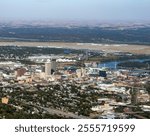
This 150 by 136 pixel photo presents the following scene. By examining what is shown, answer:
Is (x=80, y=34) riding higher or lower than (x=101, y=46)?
higher

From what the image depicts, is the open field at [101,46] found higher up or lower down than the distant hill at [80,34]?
lower down

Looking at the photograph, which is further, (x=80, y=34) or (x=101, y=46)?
(x=80, y=34)

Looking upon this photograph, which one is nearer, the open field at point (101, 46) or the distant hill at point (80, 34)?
the open field at point (101, 46)

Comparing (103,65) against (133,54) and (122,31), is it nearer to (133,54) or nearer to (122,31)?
(133,54)

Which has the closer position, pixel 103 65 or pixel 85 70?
pixel 85 70

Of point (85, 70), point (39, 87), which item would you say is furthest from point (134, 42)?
point (39, 87)

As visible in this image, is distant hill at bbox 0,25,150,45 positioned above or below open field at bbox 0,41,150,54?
above

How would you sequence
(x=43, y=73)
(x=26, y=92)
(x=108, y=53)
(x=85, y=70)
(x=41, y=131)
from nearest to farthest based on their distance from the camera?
(x=41, y=131) → (x=26, y=92) → (x=43, y=73) → (x=85, y=70) → (x=108, y=53)

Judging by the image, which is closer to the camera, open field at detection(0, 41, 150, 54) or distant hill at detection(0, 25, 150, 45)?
open field at detection(0, 41, 150, 54)
